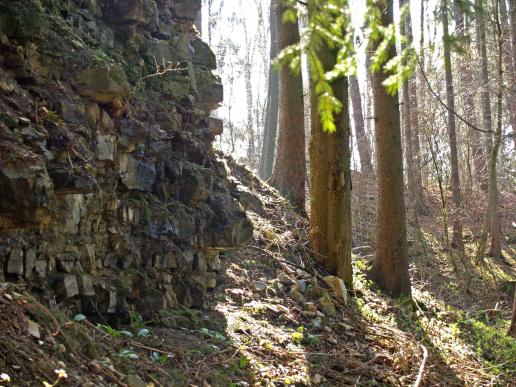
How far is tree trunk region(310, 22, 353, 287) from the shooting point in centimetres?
846

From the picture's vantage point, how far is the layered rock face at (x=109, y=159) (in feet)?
15.2

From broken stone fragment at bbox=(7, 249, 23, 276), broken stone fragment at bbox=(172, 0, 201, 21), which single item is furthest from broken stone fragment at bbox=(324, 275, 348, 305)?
broken stone fragment at bbox=(7, 249, 23, 276)

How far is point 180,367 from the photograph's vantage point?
4965 millimetres

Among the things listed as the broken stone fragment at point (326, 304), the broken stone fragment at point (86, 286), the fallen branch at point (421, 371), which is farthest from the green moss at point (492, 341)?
the broken stone fragment at point (86, 286)

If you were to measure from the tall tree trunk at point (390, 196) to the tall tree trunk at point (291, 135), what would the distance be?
→ 188cm

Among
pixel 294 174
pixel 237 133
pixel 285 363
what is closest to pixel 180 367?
pixel 285 363

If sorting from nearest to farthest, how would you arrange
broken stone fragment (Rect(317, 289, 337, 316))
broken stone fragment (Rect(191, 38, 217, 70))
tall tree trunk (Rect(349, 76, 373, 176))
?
broken stone fragment (Rect(317, 289, 337, 316)), broken stone fragment (Rect(191, 38, 217, 70)), tall tree trunk (Rect(349, 76, 373, 176))

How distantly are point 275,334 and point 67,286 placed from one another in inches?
101

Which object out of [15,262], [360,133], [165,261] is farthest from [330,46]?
[360,133]

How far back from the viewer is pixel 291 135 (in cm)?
1134

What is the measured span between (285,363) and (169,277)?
1571mm

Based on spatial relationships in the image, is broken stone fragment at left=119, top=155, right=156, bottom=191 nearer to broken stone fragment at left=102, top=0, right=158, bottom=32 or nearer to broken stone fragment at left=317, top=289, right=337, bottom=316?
broken stone fragment at left=102, top=0, right=158, bottom=32

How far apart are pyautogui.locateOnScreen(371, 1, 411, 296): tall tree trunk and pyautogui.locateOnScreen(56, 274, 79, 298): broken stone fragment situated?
6.18 m

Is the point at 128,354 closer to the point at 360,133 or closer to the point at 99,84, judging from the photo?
the point at 99,84
